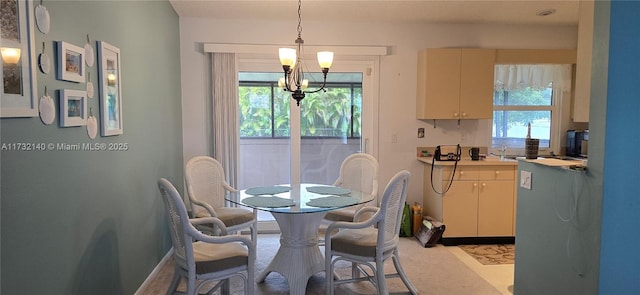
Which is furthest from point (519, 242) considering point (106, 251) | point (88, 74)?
point (88, 74)

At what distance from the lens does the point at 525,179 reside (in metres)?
2.62

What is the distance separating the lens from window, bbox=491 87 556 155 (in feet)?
15.2

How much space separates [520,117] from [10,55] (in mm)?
4819

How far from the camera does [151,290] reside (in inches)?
116

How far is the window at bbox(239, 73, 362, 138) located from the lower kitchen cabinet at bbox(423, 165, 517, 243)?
1.21 metres

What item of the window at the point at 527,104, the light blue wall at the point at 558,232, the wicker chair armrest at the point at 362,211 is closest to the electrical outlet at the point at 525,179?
the light blue wall at the point at 558,232

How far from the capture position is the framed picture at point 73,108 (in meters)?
1.85

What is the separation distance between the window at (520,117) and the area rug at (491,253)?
4.17 feet

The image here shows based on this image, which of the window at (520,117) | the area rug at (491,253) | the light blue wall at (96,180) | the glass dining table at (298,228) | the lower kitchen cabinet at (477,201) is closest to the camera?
the light blue wall at (96,180)

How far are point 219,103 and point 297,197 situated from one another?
1.76 metres

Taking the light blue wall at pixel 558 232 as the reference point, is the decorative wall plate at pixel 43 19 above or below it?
above

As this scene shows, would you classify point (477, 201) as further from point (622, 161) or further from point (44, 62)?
point (44, 62)

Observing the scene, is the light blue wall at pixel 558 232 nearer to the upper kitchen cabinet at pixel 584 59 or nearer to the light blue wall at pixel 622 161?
the light blue wall at pixel 622 161

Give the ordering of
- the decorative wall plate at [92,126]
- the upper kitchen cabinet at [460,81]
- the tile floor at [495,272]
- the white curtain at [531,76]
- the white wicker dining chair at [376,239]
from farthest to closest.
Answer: the white curtain at [531,76] → the upper kitchen cabinet at [460,81] → the tile floor at [495,272] → the white wicker dining chair at [376,239] → the decorative wall plate at [92,126]
